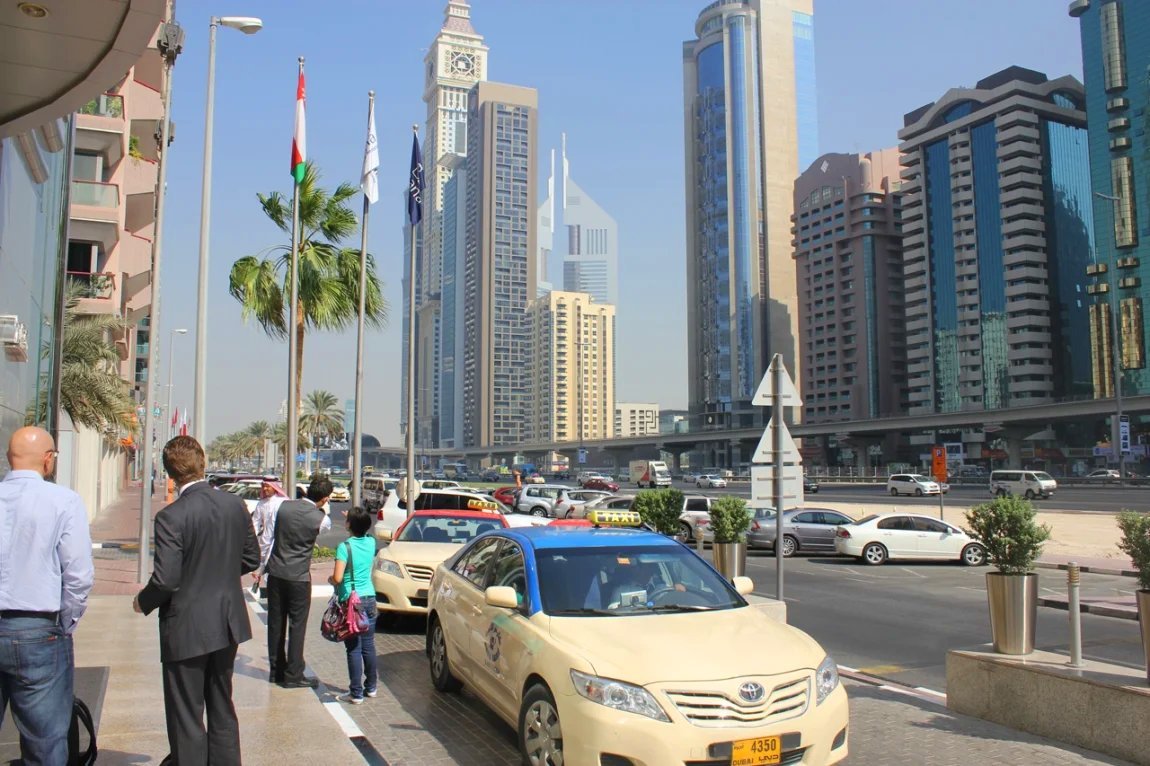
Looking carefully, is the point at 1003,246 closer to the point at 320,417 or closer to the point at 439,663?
the point at 320,417

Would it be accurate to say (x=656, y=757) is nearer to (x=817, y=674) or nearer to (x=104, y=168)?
(x=817, y=674)

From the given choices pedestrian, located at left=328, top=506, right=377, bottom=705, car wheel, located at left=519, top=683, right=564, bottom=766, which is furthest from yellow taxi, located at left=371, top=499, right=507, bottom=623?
car wheel, located at left=519, top=683, right=564, bottom=766

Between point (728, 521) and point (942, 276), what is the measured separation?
14159cm

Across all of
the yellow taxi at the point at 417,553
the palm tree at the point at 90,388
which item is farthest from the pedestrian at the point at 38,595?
the palm tree at the point at 90,388

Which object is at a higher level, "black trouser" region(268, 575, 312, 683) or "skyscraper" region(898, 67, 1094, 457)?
"skyscraper" region(898, 67, 1094, 457)

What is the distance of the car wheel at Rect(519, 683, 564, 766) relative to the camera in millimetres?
5242

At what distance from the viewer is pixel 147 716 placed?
6.96m

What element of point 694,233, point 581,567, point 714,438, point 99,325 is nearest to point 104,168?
point 99,325

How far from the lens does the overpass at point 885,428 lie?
3504 inches

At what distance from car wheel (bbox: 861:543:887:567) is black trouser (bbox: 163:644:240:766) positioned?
63.2ft

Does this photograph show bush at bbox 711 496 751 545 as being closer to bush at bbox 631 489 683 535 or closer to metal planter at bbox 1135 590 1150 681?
bush at bbox 631 489 683 535

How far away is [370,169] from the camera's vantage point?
63.7ft

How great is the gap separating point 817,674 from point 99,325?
25.1 m

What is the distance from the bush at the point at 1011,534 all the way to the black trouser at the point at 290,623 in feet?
19.2
